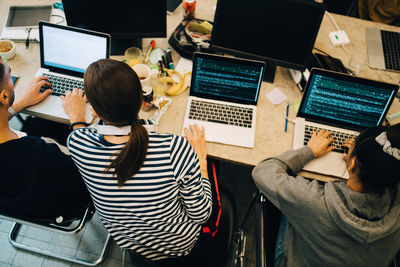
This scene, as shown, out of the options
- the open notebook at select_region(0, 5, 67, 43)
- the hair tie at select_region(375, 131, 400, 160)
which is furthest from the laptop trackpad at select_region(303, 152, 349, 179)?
the open notebook at select_region(0, 5, 67, 43)

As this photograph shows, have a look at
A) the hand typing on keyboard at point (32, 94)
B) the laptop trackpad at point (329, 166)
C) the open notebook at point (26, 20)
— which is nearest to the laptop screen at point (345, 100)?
the laptop trackpad at point (329, 166)

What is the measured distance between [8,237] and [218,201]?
5.04 ft

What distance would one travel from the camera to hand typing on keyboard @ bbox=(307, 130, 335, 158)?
148 centimetres

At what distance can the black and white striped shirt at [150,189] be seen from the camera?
1.05 m

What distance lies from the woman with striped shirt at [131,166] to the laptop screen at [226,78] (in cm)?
56

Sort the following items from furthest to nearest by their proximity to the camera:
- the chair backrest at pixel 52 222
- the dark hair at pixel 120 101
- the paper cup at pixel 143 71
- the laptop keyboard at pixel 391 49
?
the laptop keyboard at pixel 391 49
the paper cup at pixel 143 71
the chair backrest at pixel 52 222
the dark hair at pixel 120 101

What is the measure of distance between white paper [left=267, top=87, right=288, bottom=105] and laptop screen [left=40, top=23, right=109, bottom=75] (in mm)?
963

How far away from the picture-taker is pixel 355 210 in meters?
1.08

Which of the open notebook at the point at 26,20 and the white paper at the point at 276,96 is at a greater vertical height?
the open notebook at the point at 26,20

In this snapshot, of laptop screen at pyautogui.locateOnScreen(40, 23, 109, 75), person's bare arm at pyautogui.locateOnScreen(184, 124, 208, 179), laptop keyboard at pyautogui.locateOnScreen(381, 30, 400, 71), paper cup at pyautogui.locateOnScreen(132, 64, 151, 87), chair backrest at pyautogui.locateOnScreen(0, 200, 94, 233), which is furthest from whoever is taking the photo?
laptop keyboard at pyautogui.locateOnScreen(381, 30, 400, 71)

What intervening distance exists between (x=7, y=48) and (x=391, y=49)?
2.47 metres

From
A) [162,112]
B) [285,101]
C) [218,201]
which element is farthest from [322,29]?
[218,201]

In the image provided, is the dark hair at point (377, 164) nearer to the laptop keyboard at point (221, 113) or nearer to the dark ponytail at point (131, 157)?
the laptop keyboard at point (221, 113)

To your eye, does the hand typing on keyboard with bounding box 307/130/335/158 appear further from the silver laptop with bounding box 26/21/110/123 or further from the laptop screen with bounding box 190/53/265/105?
the silver laptop with bounding box 26/21/110/123
